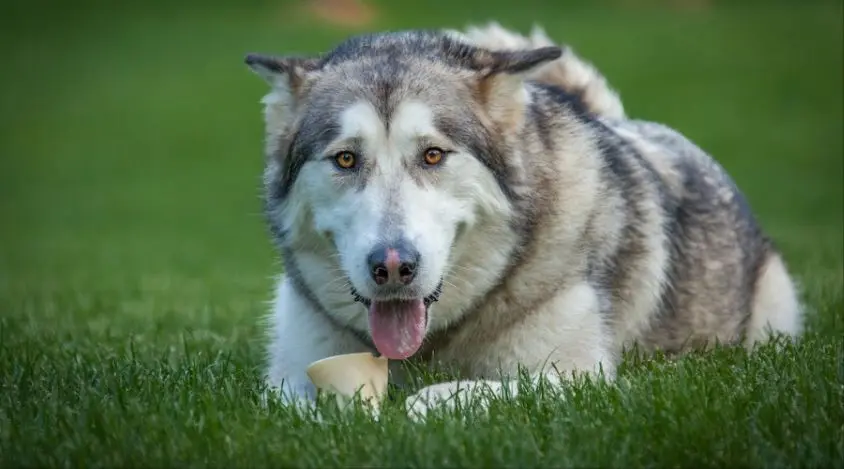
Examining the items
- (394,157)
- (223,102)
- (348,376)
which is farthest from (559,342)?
(223,102)

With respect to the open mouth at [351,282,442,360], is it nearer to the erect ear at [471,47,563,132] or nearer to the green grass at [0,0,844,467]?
the green grass at [0,0,844,467]

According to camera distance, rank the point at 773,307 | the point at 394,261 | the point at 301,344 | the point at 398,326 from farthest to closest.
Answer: the point at 773,307, the point at 301,344, the point at 398,326, the point at 394,261

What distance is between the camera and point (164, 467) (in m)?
3.56

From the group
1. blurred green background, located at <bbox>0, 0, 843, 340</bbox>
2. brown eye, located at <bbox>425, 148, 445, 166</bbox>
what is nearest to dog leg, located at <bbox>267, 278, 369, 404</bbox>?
brown eye, located at <bbox>425, 148, 445, 166</bbox>

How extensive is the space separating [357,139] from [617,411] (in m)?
1.27

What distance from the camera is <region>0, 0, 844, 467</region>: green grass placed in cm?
367

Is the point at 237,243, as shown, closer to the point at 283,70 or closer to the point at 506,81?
the point at 283,70

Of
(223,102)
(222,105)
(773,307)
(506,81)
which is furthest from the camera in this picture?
(223,102)

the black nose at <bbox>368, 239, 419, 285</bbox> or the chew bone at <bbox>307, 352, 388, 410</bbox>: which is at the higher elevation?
the black nose at <bbox>368, 239, 419, 285</bbox>

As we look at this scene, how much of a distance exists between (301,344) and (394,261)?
0.98 metres

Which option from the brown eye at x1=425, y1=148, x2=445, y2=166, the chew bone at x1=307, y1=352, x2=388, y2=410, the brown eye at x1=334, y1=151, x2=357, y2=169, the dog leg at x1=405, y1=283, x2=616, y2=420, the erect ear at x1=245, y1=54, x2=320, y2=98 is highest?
the erect ear at x1=245, y1=54, x2=320, y2=98

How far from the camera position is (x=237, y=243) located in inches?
704

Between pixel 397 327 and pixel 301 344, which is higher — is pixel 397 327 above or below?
above

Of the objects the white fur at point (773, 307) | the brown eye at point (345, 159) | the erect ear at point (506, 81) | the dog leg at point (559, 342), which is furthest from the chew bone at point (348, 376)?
the white fur at point (773, 307)
